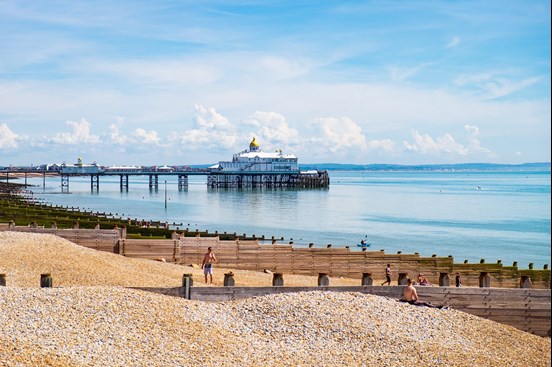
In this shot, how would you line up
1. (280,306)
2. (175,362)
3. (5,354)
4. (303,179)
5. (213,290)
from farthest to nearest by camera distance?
(303,179) → (213,290) → (280,306) → (175,362) → (5,354)

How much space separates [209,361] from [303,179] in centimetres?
15855

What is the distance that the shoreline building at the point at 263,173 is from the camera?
546ft

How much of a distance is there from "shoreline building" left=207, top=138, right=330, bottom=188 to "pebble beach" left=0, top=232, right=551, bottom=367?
14462 centimetres

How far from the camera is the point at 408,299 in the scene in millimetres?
18297

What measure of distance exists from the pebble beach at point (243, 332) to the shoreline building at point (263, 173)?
144625mm

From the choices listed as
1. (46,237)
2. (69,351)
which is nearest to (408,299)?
(69,351)

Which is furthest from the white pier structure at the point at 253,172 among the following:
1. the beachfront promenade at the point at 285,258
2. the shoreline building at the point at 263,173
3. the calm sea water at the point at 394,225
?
the beachfront promenade at the point at 285,258

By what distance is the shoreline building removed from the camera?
166m

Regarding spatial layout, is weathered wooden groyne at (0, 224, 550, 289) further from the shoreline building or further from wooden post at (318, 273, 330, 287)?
the shoreline building

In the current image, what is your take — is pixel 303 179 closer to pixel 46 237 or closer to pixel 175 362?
pixel 46 237

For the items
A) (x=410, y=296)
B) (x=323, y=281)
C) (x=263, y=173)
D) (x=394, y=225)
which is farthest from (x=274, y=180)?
(x=410, y=296)

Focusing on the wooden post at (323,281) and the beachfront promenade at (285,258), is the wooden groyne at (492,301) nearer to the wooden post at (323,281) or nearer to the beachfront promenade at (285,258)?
the wooden post at (323,281)

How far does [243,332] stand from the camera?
15539 mm

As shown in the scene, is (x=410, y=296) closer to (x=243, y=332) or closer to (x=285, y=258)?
(x=243, y=332)
